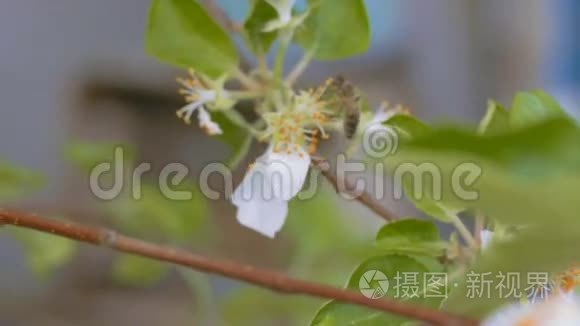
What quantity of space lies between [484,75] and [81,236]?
5.08 feet

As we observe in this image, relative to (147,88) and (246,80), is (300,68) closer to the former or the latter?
(246,80)

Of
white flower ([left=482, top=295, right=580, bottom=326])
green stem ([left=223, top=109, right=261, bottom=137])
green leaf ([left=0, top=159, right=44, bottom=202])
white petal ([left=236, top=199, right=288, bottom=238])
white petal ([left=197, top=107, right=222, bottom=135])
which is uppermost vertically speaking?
green stem ([left=223, top=109, right=261, bottom=137])

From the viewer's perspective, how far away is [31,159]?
1.44 metres

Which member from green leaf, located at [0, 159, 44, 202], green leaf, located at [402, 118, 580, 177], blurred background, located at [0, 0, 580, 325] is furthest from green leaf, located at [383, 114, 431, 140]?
blurred background, located at [0, 0, 580, 325]

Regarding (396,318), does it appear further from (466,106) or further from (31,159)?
(466,106)

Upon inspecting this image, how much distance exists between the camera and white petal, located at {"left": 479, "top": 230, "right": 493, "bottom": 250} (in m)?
0.32

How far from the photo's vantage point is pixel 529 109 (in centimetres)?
30

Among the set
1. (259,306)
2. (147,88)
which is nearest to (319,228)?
(259,306)

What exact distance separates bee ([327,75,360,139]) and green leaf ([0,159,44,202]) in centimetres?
26

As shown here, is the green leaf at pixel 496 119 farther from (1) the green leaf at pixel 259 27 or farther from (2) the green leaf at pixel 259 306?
(2) the green leaf at pixel 259 306

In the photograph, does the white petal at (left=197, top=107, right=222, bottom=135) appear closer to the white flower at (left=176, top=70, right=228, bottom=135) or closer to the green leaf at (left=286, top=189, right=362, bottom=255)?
the white flower at (left=176, top=70, right=228, bottom=135)

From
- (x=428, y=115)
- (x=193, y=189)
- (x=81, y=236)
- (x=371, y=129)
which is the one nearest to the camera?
(x=81, y=236)

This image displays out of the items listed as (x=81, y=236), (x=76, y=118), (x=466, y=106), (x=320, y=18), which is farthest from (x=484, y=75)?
(x=81, y=236)

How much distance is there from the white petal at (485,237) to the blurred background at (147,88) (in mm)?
791
